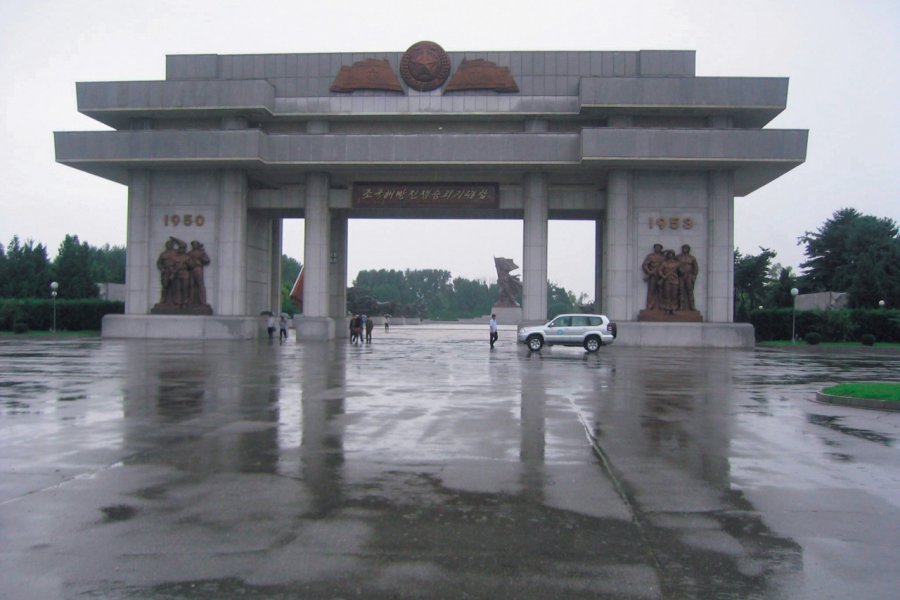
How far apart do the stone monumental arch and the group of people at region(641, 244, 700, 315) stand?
78 mm

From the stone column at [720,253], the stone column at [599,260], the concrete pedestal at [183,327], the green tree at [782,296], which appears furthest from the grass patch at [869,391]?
the green tree at [782,296]

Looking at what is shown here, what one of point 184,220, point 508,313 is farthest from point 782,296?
point 184,220

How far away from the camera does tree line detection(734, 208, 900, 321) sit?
62.1 meters

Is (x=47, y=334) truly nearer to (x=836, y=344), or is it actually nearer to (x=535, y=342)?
(x=535, y=342)

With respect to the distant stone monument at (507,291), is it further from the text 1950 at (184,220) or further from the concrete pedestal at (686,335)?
the text 1950 at (184,220)

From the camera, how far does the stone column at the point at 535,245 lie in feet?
144

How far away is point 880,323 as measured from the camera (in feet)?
158

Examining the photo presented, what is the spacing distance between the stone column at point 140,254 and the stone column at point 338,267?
35.4ft

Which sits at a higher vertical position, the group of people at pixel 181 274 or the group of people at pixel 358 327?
the group of people at pixel 181 274

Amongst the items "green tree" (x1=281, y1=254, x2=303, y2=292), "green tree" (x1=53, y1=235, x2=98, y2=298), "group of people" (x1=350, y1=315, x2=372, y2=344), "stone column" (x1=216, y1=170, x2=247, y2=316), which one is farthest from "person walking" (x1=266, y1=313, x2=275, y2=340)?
"green tree" (x1=281, y1=254, x2=303, y2=292)

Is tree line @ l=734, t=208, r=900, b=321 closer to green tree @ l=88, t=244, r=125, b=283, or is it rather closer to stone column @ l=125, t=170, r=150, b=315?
stone column @ l=125, t=170, r=150, b=315

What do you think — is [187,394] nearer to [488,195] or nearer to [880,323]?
[488,195]

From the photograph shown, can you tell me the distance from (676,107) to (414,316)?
76.9 metres

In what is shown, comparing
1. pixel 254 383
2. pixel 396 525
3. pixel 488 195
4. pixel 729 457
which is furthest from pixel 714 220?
pixel 396 525
